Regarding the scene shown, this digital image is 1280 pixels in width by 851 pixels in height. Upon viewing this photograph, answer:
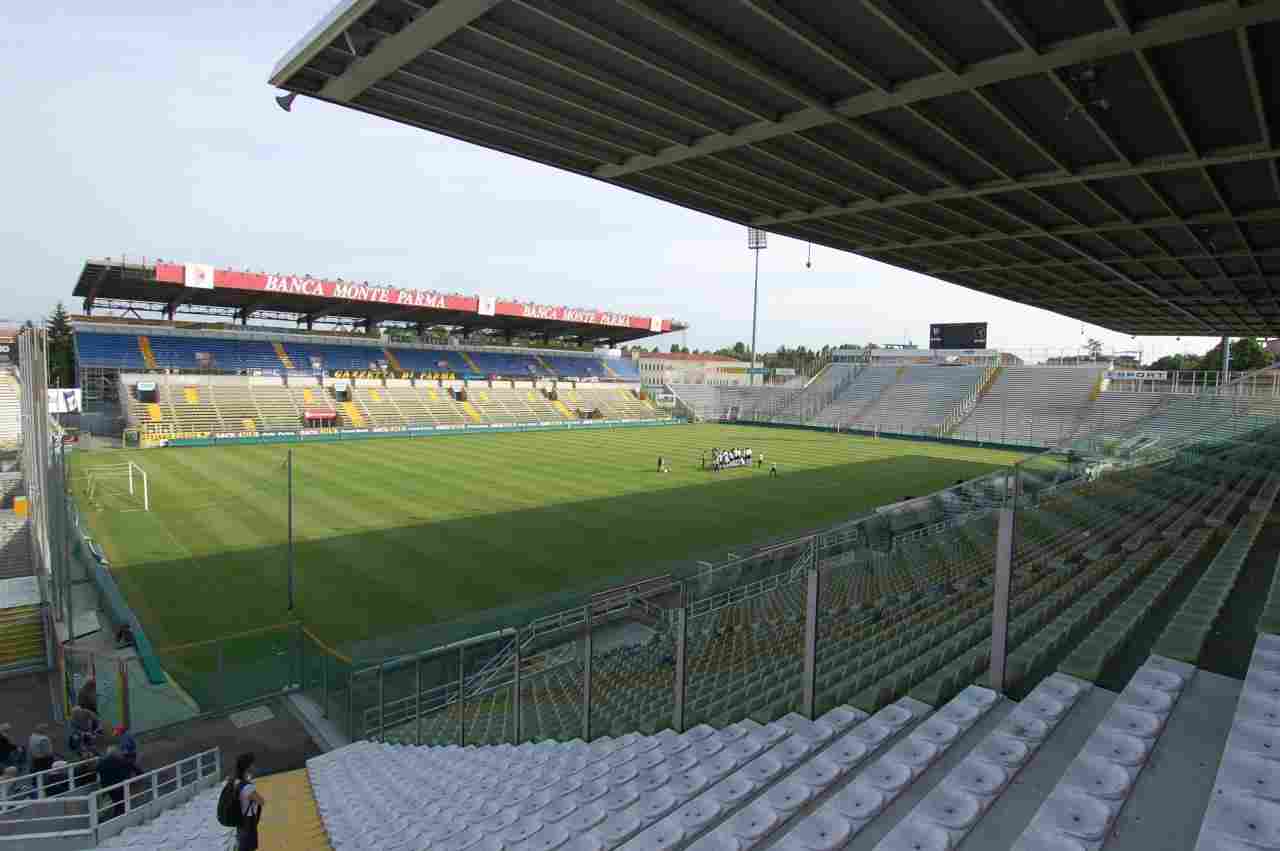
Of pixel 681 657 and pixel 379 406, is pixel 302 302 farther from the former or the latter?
pixel 681 657

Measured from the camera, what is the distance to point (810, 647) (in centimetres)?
415

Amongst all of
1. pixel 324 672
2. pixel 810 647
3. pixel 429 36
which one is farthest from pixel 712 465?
pixel 810 647

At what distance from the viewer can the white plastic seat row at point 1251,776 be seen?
2.20 m

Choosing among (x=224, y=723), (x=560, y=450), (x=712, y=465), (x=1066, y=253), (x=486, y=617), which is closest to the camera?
(x=224, y=723)

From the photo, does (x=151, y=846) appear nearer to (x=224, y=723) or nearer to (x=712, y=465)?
(x=224, y=723)

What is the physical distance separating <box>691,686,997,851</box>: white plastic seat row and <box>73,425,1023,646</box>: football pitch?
9.96 meters

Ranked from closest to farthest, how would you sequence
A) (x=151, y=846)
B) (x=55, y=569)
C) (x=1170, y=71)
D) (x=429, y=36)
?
(x=151, y=846)
(x=429, y=36)
(x=1170, y=71)
(x=55, y=569)

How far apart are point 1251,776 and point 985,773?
35.2 inches

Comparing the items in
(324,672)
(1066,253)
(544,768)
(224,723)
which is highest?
(1066,253)

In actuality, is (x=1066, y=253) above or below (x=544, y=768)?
above

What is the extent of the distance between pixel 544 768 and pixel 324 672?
5.79 metres

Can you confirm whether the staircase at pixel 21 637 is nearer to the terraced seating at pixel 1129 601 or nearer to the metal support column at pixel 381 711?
the metal support column at pixel 381 711

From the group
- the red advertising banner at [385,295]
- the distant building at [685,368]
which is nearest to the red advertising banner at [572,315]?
the red advertising banner at [385,295]

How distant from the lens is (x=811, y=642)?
13.6 feet
